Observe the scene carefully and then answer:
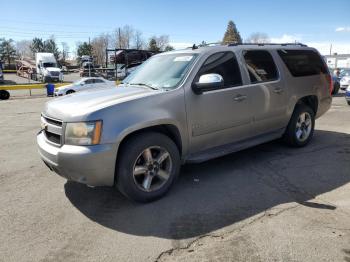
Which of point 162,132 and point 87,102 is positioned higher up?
point 87,102

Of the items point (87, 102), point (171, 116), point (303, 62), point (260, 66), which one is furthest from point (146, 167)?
point (303, 62)

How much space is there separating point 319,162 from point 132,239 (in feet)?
11.8

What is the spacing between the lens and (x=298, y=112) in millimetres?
5977

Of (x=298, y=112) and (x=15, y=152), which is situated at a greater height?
(x=298, y=112)

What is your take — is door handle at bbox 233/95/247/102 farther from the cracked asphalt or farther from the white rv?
the white rv

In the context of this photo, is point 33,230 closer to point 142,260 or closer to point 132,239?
point 132,239

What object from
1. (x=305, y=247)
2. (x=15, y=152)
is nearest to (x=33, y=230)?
(x=305, y=247)

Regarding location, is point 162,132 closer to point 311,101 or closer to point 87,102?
point 87,102

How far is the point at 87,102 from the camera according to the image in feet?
12.7

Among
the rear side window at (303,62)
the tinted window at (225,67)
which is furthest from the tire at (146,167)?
the rear side window at (303,62)

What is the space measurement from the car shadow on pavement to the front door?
54 centimetres

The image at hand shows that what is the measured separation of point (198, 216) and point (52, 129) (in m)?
1.96

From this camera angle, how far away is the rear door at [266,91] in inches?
200

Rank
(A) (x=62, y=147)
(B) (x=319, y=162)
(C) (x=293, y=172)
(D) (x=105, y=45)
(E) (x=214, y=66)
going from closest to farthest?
(A) (x=62, y=147)
(E) (x=214, y=66)
(C) (x=293, y=172)
(B) (x=319, y=162)
(D) (x=105, y=45)
